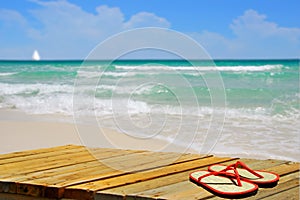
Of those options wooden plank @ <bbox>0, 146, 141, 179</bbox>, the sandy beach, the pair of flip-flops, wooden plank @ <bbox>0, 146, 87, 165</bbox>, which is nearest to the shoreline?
the sandy beach

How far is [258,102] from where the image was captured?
40.5 feet

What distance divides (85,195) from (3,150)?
11.8 ft

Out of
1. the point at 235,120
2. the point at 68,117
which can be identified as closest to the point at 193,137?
the point at 235,120

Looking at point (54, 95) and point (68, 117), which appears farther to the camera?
point (54, 95)

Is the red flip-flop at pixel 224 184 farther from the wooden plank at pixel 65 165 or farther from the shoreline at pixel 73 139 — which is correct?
the shoreline at pixel 73 139

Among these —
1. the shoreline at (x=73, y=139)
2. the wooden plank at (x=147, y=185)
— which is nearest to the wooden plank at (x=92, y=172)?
the wooden plank at (x=147, y=185)

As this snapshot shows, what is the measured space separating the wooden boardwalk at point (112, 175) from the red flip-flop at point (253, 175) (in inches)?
1.9

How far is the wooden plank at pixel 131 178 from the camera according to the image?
264 cm

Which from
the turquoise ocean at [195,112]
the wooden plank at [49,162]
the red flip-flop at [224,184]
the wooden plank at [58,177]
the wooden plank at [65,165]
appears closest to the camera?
the red flip-flop at [224,184]

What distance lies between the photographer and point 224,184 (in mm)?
2691

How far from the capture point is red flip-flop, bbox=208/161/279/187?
8.87 ft

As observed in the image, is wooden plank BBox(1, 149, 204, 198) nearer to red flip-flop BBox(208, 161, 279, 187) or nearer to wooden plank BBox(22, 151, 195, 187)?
wooden plank BBox(22, 151, 195, 187)

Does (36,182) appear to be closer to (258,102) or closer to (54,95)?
(258,102)

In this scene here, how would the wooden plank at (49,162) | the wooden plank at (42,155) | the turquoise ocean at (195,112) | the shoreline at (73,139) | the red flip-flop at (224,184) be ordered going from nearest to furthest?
the red flip-flop at (224,184)
the wooden plank at (49,162)
the wooden plank at (42,155)
the shoreline at (73,139)
the turquoise ocean at (195,112)
